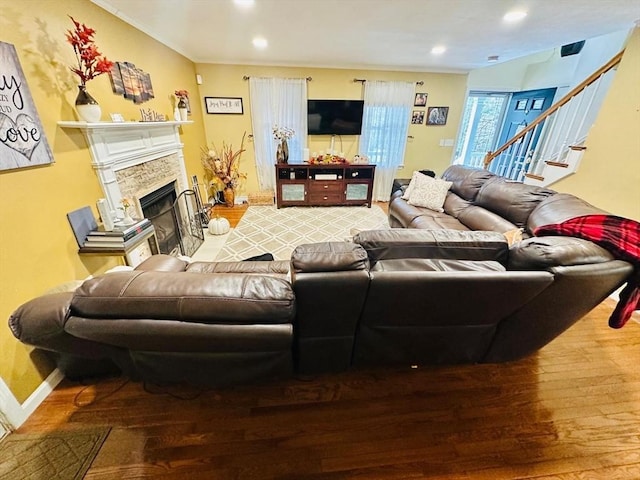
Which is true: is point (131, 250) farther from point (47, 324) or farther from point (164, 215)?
point (164, 215)

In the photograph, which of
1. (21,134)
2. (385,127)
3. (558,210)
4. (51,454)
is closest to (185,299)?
(51,454)

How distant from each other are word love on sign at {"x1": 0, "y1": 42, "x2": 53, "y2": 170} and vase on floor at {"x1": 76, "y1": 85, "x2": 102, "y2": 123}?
29 cm

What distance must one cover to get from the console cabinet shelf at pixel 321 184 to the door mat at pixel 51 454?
11.8ft

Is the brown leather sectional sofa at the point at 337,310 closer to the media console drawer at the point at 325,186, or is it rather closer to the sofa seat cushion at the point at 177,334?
the sofa seat cushion at the point at 177,334

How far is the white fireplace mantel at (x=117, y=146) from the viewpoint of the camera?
182 centimetres

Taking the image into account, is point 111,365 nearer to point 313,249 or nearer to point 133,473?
point 133,473

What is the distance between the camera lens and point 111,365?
1.41 meters

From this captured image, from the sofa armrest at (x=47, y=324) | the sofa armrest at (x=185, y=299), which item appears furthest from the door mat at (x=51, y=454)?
the sofa armrest at (x=185, y=299)

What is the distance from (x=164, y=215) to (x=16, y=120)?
68.4 inches

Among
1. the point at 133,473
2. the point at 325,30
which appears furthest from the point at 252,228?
the point at 133,473

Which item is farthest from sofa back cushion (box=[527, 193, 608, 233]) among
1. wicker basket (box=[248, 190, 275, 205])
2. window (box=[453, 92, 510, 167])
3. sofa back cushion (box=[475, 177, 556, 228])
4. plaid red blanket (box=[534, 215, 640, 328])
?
wicker basket (box=[248, 190, 275, 205])

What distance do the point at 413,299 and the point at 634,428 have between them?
1350mm

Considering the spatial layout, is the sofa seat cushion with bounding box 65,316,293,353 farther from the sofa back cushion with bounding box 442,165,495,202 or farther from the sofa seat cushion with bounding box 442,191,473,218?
the sofa back cushion with bounding box 442,165,495,202

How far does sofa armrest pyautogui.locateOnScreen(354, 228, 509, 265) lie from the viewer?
4.37 ft
